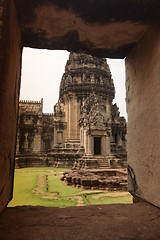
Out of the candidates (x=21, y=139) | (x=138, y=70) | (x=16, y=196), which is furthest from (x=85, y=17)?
(x=21, y=139)

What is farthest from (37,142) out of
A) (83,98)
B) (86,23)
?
(86,23)

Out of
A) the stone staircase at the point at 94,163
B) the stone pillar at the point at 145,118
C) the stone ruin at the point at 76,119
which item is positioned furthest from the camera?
the stone ruin at the point at 76,119

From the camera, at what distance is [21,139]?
25.2 meters

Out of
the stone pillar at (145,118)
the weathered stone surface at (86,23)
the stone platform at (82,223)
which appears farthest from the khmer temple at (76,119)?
the stone platform at (82,223)

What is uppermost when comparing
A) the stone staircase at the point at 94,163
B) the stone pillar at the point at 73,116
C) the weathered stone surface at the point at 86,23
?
the stone pillar at the point at 73,116

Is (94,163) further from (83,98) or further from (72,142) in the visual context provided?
(83,98)

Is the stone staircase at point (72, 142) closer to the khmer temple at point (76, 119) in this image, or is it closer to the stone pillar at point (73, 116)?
the khmer temple at point (76, 119)

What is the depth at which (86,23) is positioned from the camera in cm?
212

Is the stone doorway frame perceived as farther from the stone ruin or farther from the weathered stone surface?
the stone ruin

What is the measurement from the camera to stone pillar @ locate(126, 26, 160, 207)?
6.73 feet

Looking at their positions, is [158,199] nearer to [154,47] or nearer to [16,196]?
[154,47]

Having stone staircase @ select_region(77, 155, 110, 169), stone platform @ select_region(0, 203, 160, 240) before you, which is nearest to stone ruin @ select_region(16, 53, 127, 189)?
stone staircase @ select_region(77, 155, 110, 169)

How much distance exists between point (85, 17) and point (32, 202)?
223 inches

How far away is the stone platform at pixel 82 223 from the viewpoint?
4.96 ft
